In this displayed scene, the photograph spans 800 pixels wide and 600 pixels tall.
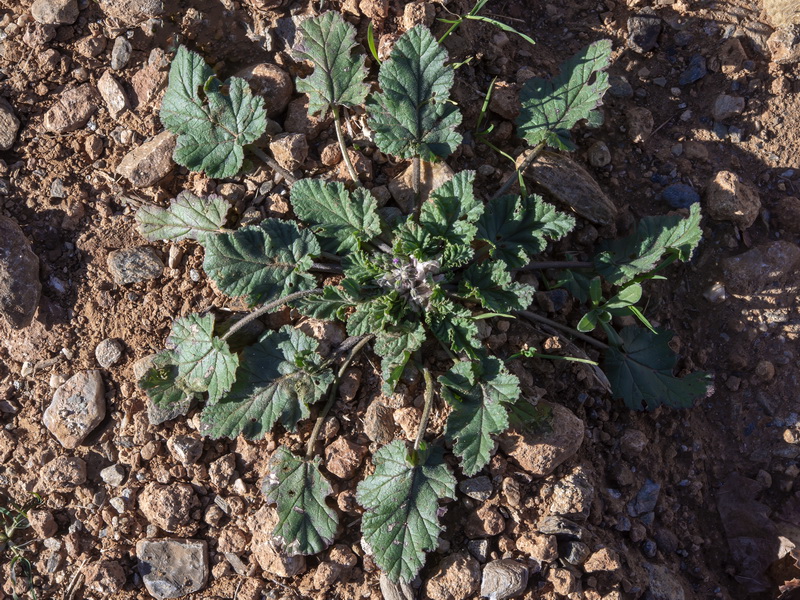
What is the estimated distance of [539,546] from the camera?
3.49 metres

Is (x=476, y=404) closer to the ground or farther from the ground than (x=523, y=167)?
closer to the ground

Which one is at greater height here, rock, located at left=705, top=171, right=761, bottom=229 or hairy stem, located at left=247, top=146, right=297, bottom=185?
hairy stem, located at left=247, top=146, right=297, bottom=185

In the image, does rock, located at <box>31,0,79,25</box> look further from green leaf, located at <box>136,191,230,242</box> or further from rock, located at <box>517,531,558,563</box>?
rock, located at <box>517,531,558,563</box>

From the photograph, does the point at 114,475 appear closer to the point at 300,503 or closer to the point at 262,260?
the point at 300,503

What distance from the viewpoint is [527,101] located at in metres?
4.16

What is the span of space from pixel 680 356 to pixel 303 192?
2.50 metres

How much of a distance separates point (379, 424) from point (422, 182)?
4.79ft

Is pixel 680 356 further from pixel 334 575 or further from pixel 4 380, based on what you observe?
pixel 4 380

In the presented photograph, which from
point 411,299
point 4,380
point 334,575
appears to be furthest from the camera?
point 4,380

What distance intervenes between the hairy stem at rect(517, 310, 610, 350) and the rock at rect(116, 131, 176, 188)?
2326 millimetres

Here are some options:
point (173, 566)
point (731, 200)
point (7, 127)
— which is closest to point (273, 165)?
point (7, 127)

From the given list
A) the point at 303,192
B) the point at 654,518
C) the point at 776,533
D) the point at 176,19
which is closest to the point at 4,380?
the point at 303,192

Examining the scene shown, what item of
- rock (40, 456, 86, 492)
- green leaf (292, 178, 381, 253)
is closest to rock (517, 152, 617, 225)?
green leaf (292, 178, 381, 253)

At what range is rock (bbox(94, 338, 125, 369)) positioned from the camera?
402 cm
